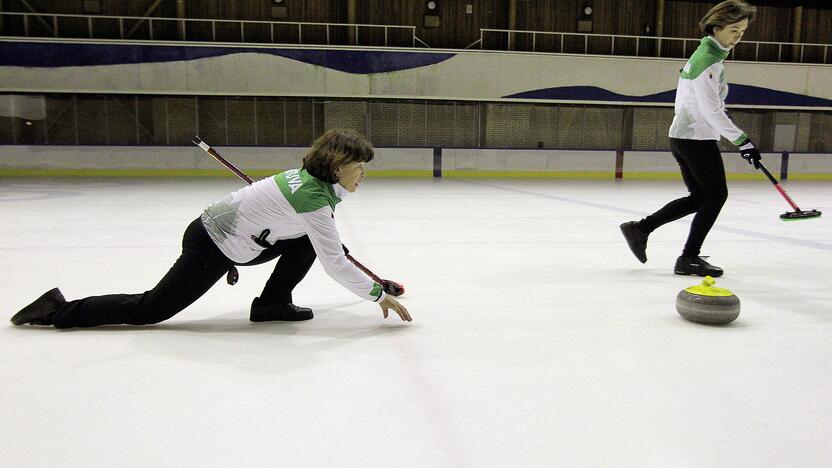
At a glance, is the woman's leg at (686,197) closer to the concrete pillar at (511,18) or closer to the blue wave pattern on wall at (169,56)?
the blue wave pattern on wall at (169,56)

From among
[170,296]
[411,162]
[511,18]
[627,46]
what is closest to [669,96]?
[627,46]

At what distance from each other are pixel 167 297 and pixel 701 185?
9.62ft

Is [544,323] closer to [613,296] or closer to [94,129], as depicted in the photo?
[613,296]

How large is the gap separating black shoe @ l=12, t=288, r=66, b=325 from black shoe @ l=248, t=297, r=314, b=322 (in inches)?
29.1

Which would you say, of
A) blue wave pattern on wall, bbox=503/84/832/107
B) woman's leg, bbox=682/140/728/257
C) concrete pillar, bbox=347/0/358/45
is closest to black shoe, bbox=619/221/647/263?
woman's leg, bbox=682/140/728/257

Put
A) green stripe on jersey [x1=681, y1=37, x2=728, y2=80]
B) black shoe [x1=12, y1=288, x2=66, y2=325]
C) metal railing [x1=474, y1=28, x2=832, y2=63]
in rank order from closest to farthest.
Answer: black shoe [x1=12, y1=288, x2=66, y2=325]
green stripe on jersey [x1=681, y1=37, x2=728, y2=80]
metal railing [x1=474, y1=28, x2=832, y2=63]

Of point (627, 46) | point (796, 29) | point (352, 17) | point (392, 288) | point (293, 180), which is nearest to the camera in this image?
point (293, 180)

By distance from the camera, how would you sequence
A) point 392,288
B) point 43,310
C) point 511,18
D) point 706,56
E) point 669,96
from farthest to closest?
point 511,18 → point 669,96 → point 706,56 → point 392,288 → point 43,310

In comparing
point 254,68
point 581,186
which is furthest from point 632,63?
point 254,68

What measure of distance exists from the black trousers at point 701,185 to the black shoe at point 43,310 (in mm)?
3214

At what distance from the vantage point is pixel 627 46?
54.9 ft

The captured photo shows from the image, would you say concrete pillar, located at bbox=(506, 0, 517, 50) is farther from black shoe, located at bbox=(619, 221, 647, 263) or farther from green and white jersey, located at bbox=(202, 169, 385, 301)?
green and white jersey, located at bbox=(202, 169, 385, 301)

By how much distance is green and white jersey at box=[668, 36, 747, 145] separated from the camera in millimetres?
3404

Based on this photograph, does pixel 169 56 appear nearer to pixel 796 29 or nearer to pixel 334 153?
pixel 334 153
